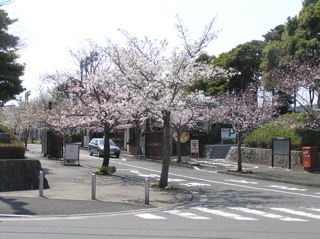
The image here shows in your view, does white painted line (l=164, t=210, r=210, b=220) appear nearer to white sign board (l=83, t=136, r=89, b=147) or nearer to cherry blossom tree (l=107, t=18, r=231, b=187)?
cherry blossom tree (l=107, t=18, r=231, b=187)

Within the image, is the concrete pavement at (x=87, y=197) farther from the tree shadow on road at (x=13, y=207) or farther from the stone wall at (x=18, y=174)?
the stone wall at (x=18, y=174)

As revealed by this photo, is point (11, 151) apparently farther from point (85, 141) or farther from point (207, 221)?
point (85, 141)

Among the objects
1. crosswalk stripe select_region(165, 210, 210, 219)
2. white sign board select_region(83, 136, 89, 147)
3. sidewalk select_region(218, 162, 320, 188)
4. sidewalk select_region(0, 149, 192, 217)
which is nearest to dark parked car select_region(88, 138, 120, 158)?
sidewalk select_region(218, 162, 320, 188)

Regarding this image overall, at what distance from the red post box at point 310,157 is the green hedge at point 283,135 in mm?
2274

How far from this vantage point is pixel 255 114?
2241cm

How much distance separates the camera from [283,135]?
2617cm

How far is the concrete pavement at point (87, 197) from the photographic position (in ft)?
34.9

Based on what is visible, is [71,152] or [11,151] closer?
[11,151]

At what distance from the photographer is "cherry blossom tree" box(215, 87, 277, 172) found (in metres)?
21.7

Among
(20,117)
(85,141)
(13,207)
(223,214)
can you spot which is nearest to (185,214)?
(223,214)

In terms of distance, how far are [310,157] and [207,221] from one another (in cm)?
1347

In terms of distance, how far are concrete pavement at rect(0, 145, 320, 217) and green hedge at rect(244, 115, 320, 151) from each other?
5.08 metres

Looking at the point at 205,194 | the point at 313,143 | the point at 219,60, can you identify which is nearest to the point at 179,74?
the point at 205,194

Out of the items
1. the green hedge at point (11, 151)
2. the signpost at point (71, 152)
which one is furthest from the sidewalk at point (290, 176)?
the green hedge at point (11, 151)
